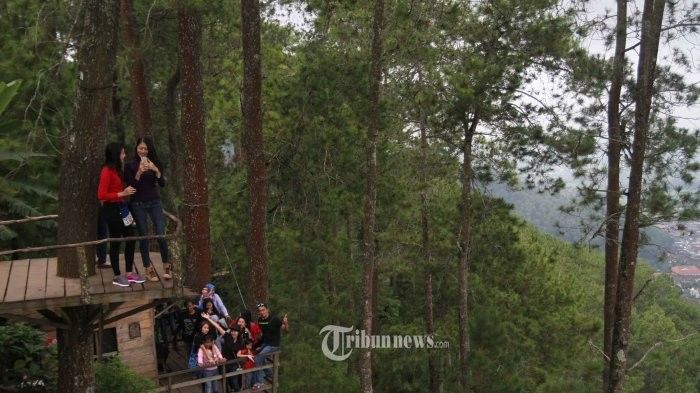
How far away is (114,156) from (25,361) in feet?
15.6

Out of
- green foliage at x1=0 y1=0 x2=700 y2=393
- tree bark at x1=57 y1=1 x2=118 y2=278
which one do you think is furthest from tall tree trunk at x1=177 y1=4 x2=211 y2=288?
tree bark at x1=57 y1=1 x2=118 y2=278

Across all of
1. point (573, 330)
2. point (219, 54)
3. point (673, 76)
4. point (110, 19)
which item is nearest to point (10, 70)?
point (219, 54)

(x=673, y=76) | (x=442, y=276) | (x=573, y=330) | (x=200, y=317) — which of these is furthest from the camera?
(x=573, y=330)

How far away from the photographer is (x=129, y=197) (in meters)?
7.25

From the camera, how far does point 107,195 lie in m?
7.06

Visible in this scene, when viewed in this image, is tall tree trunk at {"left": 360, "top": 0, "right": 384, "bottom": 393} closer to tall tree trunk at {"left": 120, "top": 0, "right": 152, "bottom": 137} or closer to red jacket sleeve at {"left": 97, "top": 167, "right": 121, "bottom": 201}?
tall tree trunk at {"left": 120, "top": 0, "right": 152, "bottom": 137}

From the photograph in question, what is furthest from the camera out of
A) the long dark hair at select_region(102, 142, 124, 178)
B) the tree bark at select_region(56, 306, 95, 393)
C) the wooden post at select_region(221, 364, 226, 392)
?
the wooden post at select_region(221, 364, 226, 392)

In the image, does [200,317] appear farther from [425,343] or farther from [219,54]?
[425,343]

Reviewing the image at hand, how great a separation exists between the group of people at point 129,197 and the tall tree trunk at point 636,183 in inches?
322

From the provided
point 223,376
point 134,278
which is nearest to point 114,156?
point 134,278

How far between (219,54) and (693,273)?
214803 millimetres

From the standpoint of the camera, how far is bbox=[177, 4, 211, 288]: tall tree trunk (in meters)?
10.5

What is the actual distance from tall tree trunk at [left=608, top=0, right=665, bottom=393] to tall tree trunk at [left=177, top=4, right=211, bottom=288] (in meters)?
8.05

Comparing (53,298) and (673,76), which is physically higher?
(673,76)
